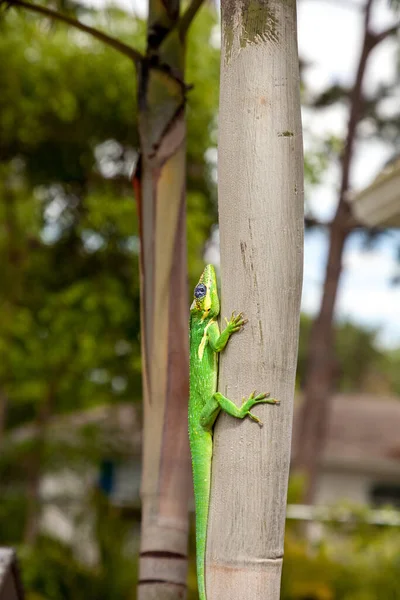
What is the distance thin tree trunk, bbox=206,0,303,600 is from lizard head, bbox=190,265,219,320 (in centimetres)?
37

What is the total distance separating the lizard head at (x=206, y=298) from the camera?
2.54 m

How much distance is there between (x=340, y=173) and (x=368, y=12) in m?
2.58

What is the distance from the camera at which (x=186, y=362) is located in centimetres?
319

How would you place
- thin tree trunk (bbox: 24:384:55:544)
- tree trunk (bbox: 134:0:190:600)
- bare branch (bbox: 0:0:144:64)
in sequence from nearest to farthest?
tree trunk (bbox: 134:0:190:600), bare branch (bbox: 0:0:144:64), thin tree trunk (bbox: 24:384:55:544)

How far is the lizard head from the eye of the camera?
2.54 m

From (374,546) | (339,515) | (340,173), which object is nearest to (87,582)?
(374,546)

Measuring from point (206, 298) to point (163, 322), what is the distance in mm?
647

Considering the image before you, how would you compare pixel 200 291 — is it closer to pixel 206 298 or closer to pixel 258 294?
pixel 206 298

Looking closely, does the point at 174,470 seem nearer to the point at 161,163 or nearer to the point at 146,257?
the point at 146,257

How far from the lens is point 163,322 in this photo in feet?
10.5

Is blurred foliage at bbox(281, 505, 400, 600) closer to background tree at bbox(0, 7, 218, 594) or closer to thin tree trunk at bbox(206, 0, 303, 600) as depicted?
background tree at bbox(0, 7, 218, 594)

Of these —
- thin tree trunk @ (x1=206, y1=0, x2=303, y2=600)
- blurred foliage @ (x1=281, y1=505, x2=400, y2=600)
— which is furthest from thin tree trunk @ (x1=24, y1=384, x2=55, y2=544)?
thin tree trunk @ (x1=206, y1=0, x2=303, y2=600)

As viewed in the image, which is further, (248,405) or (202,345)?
(202,345)

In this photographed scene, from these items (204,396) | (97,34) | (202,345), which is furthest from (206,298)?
(97,34)
